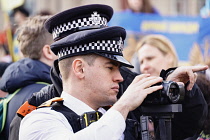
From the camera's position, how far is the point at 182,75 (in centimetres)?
316

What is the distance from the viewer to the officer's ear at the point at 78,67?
9.59ft

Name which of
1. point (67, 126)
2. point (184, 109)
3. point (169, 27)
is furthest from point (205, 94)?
point (169, 27)

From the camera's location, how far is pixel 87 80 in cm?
292

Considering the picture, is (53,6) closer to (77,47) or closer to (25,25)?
(25,25)

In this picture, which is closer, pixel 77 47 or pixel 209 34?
pixel 77 47

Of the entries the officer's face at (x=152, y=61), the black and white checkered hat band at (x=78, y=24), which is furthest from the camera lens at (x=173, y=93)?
the officer's face at (x=152, y=61)

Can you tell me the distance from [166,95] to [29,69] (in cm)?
149

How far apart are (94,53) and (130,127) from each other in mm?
497

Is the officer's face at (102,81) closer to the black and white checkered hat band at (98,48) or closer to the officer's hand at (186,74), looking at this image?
the black and white checkered hat band at (98,48)

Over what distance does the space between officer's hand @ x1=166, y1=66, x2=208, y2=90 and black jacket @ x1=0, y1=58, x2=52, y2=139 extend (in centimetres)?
112

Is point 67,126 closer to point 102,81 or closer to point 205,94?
point 102,81

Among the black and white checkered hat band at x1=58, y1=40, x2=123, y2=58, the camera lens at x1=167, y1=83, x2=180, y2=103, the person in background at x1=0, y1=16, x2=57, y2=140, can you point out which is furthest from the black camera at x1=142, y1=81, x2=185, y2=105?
the person in background at x1=0, y1=16, x2=57, y2=140

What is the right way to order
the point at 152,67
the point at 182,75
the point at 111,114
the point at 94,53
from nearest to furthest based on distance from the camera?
the point at 111,114
the point at 94,53
the point at 182,75
the point at 152,67

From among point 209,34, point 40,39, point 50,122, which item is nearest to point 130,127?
point 50,122
